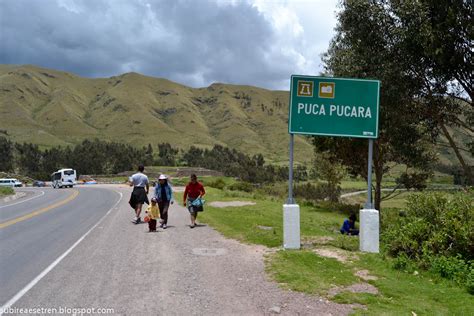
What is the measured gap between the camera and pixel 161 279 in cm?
767

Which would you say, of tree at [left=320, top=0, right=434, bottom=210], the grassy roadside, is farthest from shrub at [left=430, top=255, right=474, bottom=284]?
tree at [left=320, top=0, right=434, bottom=210]

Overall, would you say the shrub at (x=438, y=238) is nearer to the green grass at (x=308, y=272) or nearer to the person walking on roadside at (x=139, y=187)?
the green grass at (x=308, y=272)

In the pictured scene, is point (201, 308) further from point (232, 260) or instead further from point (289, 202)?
point (289, 202)

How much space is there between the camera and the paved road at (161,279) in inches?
246

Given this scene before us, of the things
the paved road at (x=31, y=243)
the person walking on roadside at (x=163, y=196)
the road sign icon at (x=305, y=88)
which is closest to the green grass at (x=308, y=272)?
the road sign icon at (x=305, y=88)

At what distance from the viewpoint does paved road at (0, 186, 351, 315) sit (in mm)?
6254

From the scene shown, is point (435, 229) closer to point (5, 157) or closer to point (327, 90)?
point (327, 90)

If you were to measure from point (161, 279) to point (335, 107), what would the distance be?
6232mm

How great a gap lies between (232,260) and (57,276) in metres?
3.53

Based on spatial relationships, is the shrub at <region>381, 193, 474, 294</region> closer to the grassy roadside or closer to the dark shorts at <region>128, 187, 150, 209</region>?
the grassy roadside

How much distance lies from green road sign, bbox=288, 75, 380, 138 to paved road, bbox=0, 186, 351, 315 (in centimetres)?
350

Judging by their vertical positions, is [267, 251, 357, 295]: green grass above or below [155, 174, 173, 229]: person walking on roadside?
below

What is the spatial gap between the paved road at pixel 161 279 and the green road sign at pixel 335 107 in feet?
11.5

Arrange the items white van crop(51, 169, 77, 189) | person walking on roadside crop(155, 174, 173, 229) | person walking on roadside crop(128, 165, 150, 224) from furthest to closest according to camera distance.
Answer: white van crop(51, 169, 77, 189), person walking on roadside crop(128, 165, 150, 224), person walking on roadside crop(155, 174, 173, 229)
